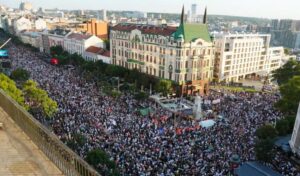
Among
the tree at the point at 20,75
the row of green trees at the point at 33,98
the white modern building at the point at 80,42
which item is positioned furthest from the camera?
the white modern building at the point at 80,42

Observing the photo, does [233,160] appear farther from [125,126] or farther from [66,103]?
[66,103]

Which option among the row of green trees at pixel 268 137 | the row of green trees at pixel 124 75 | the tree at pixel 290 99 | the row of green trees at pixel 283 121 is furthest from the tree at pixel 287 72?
the row of green trees at pixel 268 137

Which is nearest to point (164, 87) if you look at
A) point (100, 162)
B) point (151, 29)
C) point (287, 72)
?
point (151, 29)

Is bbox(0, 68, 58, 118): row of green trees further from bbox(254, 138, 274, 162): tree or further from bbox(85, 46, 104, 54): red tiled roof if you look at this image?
bbox(85, 46, 104, 54): red tiled roof

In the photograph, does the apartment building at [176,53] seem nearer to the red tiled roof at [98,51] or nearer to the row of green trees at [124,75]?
the row of green trees at [124,75]

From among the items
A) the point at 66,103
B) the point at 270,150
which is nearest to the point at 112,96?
the point at 66,103
